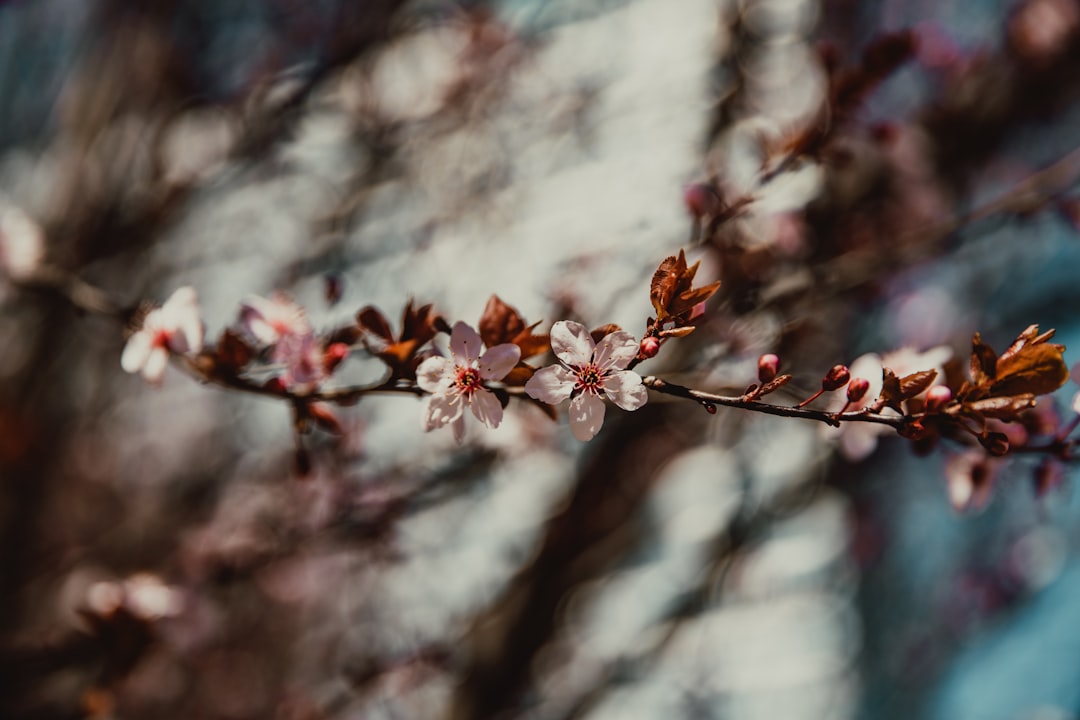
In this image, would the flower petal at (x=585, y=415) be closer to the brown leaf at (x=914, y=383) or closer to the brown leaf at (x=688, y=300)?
the brown leaf at (x=688, y=300)

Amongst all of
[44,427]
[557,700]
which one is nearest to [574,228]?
[557,700]

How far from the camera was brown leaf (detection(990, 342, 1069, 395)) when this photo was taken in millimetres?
880

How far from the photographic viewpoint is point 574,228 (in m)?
3.16

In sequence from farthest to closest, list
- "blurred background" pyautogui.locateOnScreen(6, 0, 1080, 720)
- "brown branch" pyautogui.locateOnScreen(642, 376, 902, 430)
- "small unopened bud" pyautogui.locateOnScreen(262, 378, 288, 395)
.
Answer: "blurred background" pyautogui.locateOnScreen(6, 0, 1080, 720)
"small unopened bud" pyautogui.locateOnScreen(262, 378, 288, 395)
"brown branch" pyautogui.locateOnScreen(642, 376, 902, 430)

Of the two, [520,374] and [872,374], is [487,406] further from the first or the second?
[872,374]

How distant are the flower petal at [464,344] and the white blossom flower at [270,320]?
34 centimetres

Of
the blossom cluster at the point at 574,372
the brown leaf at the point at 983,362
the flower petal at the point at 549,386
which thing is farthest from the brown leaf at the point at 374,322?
the brown leaf at the point at 983,362

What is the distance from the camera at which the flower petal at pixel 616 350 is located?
0.94 m

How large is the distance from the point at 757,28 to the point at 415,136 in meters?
1.46

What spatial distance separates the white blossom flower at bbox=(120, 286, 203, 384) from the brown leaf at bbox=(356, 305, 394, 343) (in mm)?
300

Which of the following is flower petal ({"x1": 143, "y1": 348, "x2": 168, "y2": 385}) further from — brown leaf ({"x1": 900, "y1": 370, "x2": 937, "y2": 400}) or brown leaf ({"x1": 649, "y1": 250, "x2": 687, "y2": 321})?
brown leaf ({"x1": 900, "y1": 370, "x2": 937, "y2": 400})

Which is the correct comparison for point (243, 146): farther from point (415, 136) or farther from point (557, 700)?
point (557, 700)

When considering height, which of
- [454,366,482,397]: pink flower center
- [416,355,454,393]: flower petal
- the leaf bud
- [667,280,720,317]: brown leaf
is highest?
[416,355,454,393]: flower petal

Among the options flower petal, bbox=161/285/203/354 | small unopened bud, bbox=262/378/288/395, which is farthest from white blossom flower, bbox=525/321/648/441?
flower petal, bbox=161/285/203/354
